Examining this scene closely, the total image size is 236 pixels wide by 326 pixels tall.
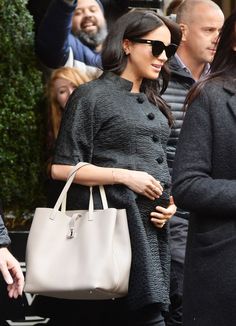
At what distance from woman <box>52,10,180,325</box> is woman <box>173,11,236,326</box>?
4.22 ft

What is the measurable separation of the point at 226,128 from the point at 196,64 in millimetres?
2871

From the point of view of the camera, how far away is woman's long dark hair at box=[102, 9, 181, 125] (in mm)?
5582

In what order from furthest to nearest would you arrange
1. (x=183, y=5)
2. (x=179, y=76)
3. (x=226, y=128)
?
(x=183, y=5)
(x=179, y=76)
(x=226, y=128)

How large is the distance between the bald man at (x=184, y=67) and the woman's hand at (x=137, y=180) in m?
0.72

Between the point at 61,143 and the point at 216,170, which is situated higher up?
the point at 216,170

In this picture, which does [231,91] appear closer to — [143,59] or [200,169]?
[200,169]

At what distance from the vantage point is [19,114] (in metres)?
7.25

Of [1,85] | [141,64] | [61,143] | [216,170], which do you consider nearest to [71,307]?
[61,143]

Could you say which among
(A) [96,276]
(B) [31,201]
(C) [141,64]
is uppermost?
(C) [141,64]

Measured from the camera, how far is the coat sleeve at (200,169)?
378cm

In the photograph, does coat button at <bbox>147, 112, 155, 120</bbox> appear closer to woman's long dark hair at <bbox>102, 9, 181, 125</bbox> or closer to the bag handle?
woman's long dark hair at <bbox>102, 9, 181, 125</bbox>

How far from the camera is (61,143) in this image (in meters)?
5.41

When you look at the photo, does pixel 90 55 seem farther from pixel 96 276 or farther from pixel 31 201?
pixel 96 276

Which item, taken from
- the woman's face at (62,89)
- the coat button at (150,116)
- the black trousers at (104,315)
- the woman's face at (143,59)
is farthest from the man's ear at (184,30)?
the black trousers at (104,315)
